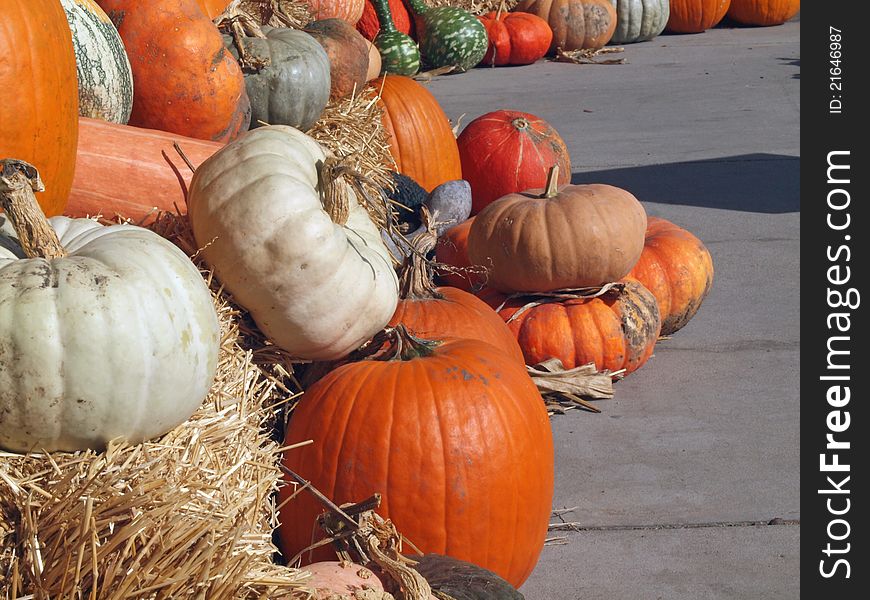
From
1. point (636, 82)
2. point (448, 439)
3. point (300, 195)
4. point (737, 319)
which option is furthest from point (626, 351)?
point (636, 82)

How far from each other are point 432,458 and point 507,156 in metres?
3.06

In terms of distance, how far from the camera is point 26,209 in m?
2.05

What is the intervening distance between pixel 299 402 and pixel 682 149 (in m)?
5.54

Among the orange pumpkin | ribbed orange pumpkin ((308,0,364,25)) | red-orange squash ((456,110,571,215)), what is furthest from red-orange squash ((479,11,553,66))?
the orange pumpkin

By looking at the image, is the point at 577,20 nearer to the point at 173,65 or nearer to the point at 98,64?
the point at 173,65

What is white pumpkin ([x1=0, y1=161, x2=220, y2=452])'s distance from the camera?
1988 mm

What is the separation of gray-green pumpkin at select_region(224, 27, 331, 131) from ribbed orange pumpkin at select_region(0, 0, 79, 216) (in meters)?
1.55

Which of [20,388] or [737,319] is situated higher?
[20,388]

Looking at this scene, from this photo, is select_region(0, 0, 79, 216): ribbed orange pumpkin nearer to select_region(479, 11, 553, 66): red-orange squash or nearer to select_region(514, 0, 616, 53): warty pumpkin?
select_region(479, 11, 553, 66): red-orange squash

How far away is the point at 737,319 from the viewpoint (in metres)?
4.74

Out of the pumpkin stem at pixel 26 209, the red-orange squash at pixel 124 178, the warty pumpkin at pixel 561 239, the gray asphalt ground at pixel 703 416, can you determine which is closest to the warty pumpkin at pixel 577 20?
the gray asphalt ground at pixel 703 416

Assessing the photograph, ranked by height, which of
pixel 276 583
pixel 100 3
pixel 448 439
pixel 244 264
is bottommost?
pixel 448 439

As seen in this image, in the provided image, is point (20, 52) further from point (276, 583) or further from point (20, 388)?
point (276, 583)
